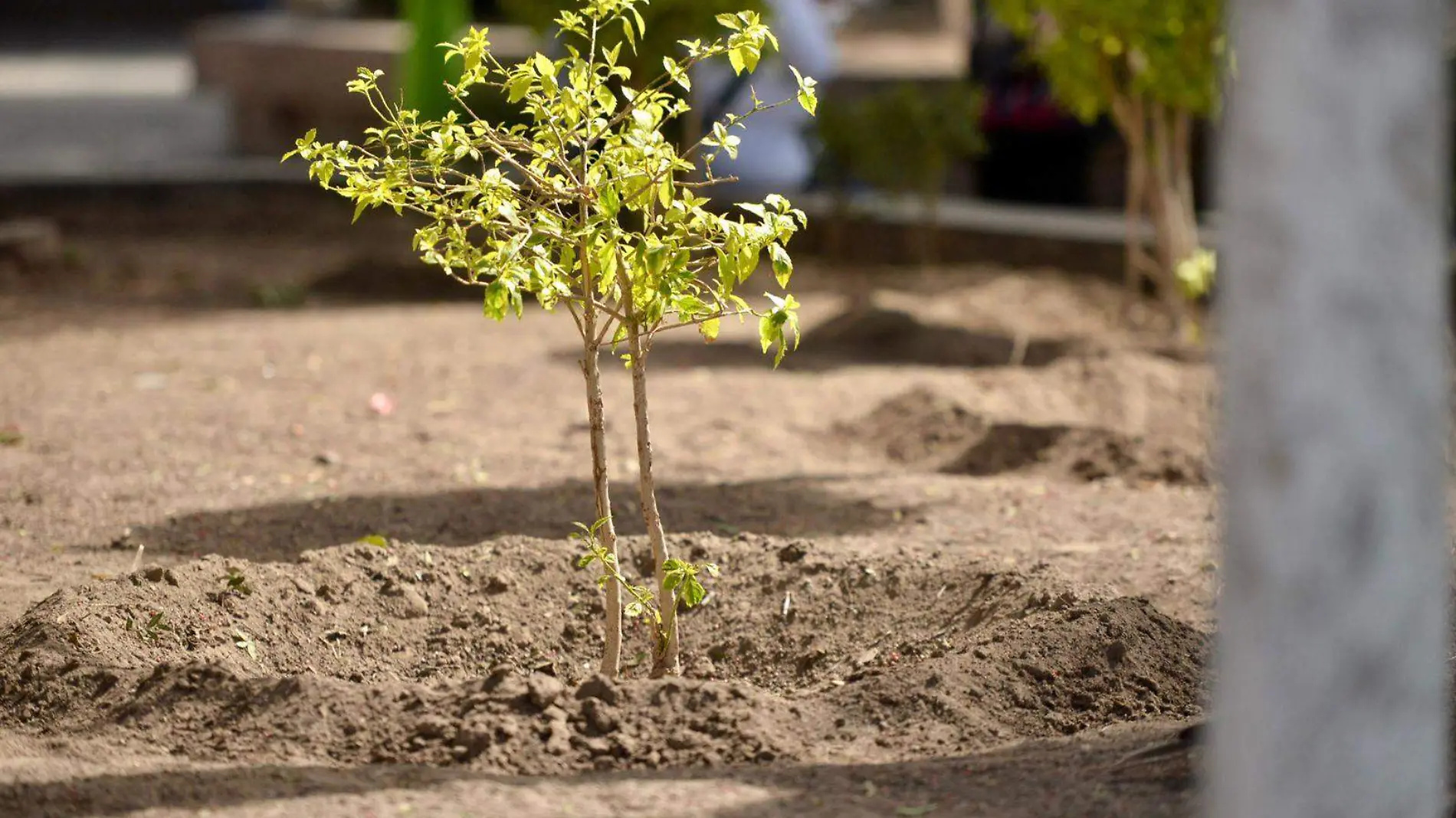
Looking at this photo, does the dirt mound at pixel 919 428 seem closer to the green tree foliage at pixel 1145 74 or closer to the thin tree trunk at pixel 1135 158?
the green tree foliage at pixel 1145 74

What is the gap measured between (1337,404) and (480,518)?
3445 mm

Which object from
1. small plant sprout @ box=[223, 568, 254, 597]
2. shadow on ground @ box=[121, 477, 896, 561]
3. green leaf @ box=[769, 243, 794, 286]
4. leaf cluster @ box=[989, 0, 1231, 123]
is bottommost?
shadow on ground @ box=[121, 477, 896, 561]

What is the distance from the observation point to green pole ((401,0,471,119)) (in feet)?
37.3

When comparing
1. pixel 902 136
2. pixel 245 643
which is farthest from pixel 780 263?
pixel 902 136

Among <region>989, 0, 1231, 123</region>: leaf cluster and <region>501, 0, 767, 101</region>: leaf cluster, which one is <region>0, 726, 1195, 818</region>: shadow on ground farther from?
<region>501, 0, 767, 101</region>: leaf cluster

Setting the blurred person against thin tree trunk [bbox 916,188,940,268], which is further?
the blurred person

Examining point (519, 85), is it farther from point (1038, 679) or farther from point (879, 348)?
point (879, 348)

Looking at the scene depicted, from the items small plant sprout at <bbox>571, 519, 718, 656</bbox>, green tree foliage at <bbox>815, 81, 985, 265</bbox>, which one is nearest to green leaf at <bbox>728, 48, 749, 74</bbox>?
small plant sprout at <bbox>571, 519, 718, 656</bbox>

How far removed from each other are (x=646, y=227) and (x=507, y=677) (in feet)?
3.13

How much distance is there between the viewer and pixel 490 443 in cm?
603

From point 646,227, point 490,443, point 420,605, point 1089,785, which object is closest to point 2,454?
point 490,443

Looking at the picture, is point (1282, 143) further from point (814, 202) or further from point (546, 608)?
point (814, 202)

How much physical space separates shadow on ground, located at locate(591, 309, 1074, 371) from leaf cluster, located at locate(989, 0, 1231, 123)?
1.21 metres

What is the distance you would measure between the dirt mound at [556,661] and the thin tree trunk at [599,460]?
0.29 m
